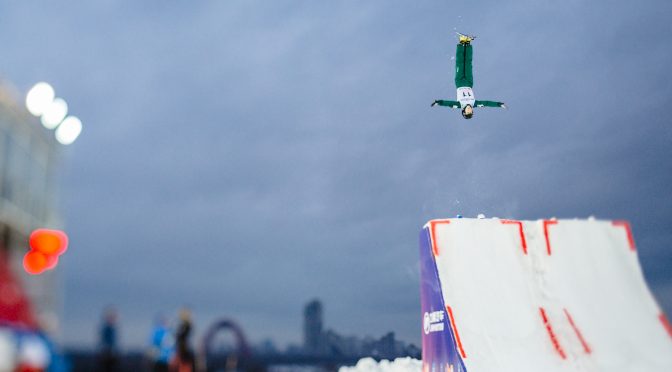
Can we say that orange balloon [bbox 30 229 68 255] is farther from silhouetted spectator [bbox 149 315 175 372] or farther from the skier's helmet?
the skier's helmet

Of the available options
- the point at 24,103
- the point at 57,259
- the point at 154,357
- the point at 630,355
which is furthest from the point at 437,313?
the point at 24,103

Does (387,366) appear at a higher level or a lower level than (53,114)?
lower

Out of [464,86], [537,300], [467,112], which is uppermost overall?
[464,86]

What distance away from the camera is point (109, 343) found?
44.7 feet

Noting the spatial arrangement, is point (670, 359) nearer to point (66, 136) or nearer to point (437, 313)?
point (437, 313)

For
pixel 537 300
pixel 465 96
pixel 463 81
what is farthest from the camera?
pixel 463 81

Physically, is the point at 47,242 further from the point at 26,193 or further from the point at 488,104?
the point at 488,104

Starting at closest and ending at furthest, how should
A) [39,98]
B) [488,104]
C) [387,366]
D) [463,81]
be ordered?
[39,98]
[387,366]
[463,81]
[488,104]

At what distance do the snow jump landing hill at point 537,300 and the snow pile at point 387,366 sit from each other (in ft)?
9.66

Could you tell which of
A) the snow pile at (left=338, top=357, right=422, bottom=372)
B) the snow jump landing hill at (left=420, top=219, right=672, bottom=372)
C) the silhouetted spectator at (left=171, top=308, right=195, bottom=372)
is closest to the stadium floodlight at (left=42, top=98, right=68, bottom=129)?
the silhouetted spectator at (left=171, top=308, right=195, bottom=372)

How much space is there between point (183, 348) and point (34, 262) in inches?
194

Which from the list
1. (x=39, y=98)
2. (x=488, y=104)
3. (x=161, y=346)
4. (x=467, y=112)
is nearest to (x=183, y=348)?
(x=161, y=346)

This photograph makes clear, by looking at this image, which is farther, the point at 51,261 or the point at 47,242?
the point at 51,261

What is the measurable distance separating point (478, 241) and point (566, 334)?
2091 millimetres
